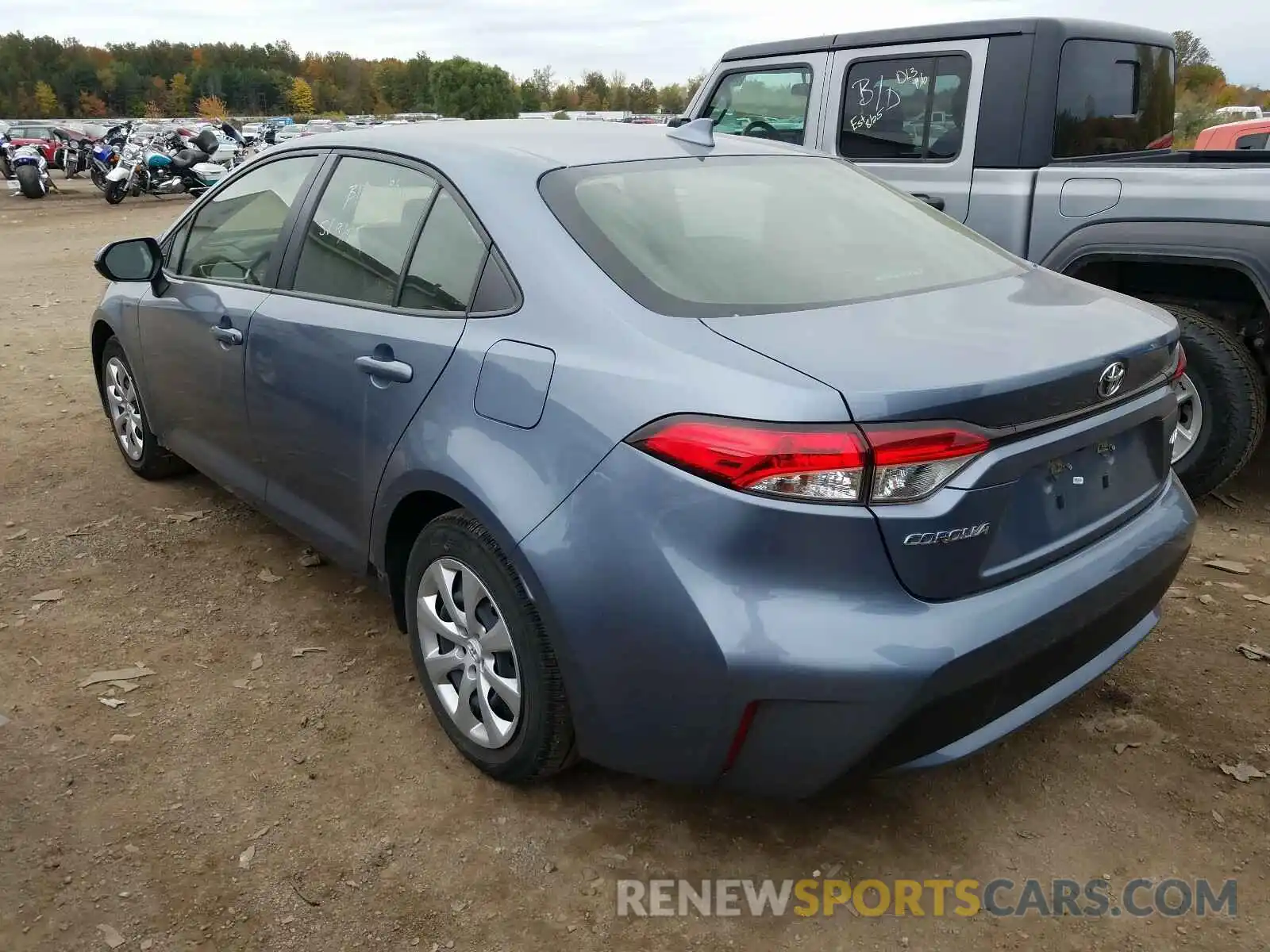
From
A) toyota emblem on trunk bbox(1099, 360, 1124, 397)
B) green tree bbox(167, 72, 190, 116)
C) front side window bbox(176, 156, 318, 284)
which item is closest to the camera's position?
toyota emblem on trunk bbox(1099, 360, 1124, 397)

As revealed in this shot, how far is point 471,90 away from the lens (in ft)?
384

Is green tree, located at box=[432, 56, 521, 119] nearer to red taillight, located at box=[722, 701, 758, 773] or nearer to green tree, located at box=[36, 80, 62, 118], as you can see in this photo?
green tree, located at box=[36, 80, 62, 118]

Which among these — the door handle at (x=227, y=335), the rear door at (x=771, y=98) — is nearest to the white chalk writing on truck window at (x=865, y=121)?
the rear door at (x=771, y=98)

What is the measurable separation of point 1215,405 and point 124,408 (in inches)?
195

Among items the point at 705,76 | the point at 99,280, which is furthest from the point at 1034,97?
the point at 99,280

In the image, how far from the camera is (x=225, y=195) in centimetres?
394

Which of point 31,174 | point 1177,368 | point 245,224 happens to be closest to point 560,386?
point 1177,368

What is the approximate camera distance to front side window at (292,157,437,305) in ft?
9.64

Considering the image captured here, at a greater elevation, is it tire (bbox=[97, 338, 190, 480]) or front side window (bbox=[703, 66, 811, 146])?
front side window (bbox=[703, 66, 811, 146])

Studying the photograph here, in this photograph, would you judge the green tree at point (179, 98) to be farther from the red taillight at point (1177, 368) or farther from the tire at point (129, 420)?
the red taillight at point (1177, 368)

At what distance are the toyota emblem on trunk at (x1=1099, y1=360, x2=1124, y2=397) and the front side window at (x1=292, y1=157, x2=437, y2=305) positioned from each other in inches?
71.4

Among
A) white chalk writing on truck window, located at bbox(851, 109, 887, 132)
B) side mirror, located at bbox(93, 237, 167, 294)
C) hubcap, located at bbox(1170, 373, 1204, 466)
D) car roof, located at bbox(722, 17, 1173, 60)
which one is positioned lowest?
hubcap, located at bbox(1170, 373, 1204, 466)

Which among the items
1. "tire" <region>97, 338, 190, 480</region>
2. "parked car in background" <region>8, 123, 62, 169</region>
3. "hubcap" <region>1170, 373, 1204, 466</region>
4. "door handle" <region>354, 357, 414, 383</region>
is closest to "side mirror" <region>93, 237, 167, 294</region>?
→ "tire" <region>97, 338, 190, 480</region>

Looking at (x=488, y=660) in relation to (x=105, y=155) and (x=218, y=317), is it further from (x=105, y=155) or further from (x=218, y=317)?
(x=105, y=155)
